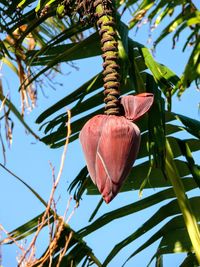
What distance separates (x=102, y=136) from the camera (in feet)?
2.44

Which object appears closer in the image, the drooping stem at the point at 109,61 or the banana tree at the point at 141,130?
the drooping stem at the point at 109,61

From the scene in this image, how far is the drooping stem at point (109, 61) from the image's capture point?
0.75 m

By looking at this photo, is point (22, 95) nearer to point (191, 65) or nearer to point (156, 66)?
point (156, 66)

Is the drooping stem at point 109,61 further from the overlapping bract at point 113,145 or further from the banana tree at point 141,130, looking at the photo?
the banana tree at point 141,130

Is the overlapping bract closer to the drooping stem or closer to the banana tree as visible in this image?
the drooping stem

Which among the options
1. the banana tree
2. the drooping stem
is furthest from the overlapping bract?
the banana tree

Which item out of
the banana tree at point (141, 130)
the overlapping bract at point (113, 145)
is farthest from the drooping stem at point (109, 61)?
the banana tree at point (141, 130)

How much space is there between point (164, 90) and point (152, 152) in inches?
5.7

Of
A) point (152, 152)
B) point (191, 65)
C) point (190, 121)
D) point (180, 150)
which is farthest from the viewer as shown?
point (180, 150)

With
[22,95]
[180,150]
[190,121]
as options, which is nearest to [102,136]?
[190,121]

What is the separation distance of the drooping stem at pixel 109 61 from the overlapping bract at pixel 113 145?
2 cm

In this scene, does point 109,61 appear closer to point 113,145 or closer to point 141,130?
point 113,145

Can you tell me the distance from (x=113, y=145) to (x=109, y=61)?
12 centimetres

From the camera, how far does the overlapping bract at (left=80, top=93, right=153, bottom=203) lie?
0.73m
